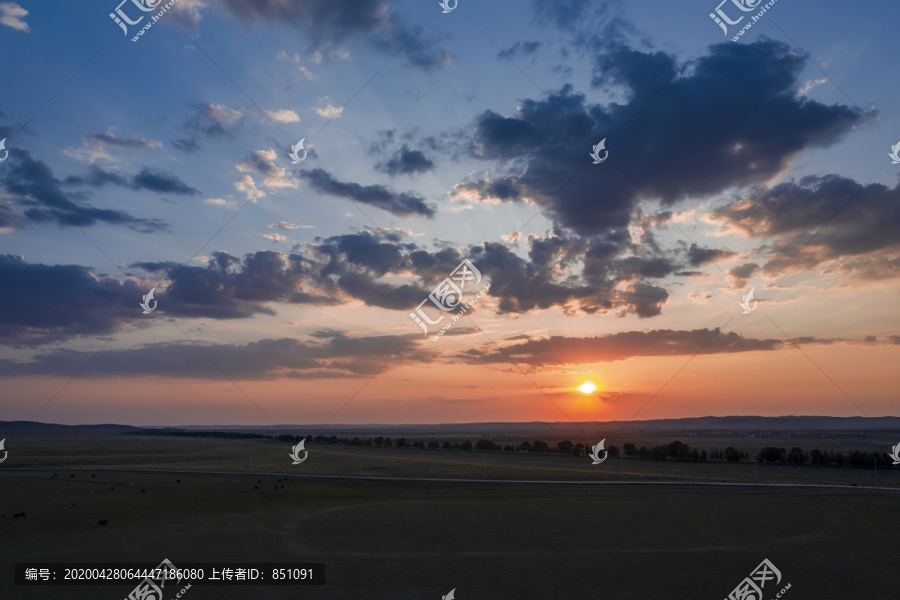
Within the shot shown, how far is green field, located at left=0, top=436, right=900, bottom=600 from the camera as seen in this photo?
48.4 ft

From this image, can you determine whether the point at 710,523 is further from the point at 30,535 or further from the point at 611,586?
the point at 30,535

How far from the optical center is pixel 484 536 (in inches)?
834

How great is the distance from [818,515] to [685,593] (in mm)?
15776

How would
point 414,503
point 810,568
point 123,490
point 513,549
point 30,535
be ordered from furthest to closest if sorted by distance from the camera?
point 123,490 → point 414,503 → point 30,535 → point 513,549 → point 810,568

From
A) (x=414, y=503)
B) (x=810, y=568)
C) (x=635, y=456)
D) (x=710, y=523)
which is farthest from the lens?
(x=635, y=456)

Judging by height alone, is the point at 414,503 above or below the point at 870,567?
above

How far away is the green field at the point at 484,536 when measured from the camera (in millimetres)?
14750

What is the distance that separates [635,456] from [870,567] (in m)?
61.5

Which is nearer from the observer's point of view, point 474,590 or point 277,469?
point 474,590

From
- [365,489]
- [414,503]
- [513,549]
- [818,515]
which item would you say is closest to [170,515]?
[414,503]

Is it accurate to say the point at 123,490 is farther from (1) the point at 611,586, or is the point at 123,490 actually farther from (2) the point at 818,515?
(2) the point at 818,515

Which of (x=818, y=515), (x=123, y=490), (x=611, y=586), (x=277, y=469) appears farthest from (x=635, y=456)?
(x=611, y=586)

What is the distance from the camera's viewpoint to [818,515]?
1005 inches

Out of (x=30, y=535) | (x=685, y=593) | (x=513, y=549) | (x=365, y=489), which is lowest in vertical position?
(x=685, y=593)
